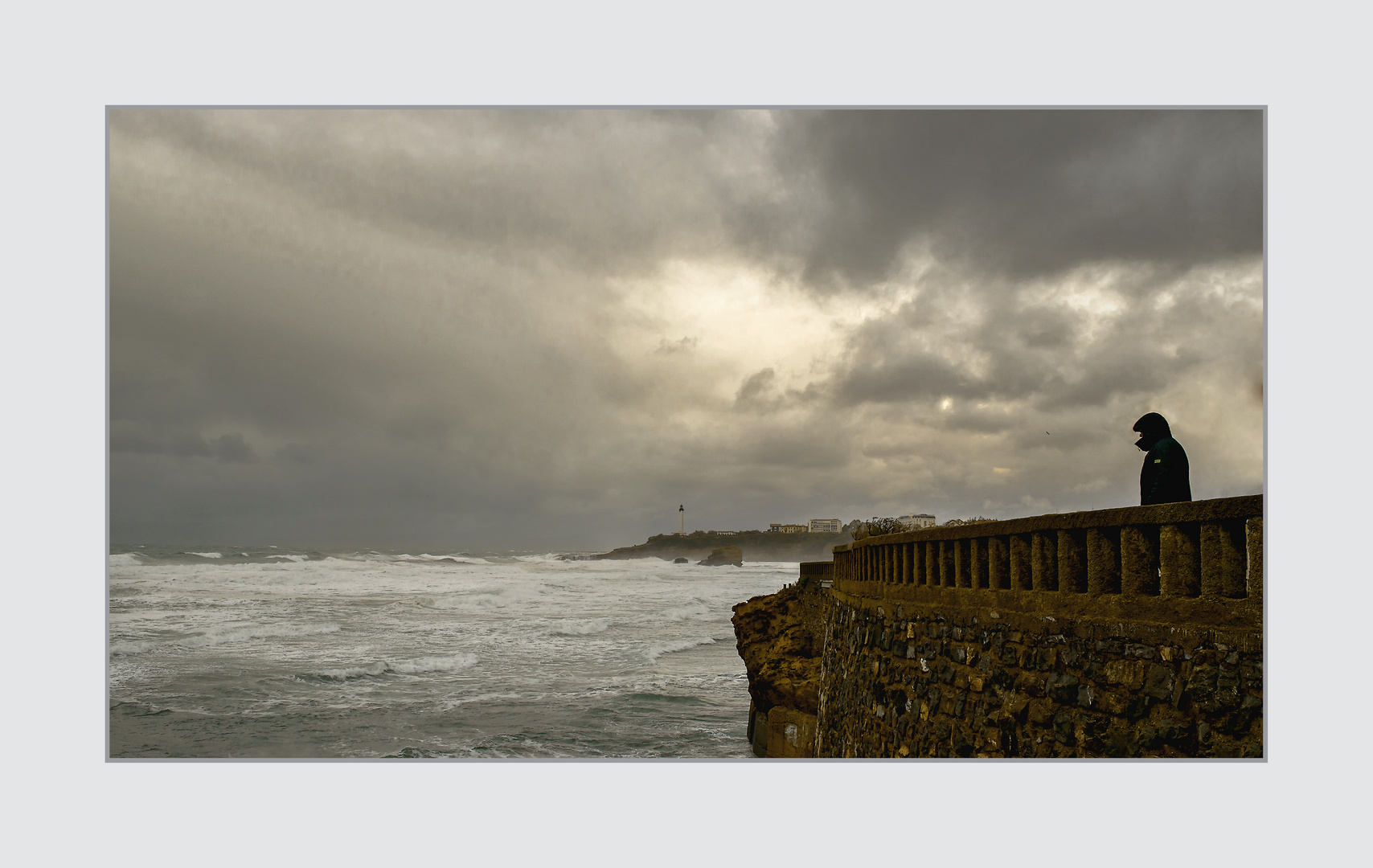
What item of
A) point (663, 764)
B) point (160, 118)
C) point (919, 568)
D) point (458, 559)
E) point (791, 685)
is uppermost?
point (160, 118)

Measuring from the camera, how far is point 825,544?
16.4 metres

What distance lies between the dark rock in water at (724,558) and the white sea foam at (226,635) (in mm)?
13403

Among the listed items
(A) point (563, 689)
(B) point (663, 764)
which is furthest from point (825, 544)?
(B) point (663, 764)

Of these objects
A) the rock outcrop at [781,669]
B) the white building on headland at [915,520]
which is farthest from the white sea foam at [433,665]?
the white building on headland at [915,520]

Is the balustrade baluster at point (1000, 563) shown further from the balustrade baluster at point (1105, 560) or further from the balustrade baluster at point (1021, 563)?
the balustrade baluster at point (1105, 560)

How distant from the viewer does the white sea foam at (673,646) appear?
22.1m

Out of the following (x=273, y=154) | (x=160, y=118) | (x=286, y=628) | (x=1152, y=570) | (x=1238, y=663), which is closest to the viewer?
(x=1238, y=663)

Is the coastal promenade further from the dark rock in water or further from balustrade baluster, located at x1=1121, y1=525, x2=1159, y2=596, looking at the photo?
the dark rock in water

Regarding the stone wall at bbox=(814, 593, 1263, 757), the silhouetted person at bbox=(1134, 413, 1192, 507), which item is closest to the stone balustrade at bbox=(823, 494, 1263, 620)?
the stone wall at bbox=(814, 593, 1263, 757)

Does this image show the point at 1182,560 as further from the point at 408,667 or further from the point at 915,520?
the point at 408,667

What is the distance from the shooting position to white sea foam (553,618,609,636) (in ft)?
83.6

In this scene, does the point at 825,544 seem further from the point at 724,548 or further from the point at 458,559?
the point at 458,559

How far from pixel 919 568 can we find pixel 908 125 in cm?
438

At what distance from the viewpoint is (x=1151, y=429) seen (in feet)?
13.7
